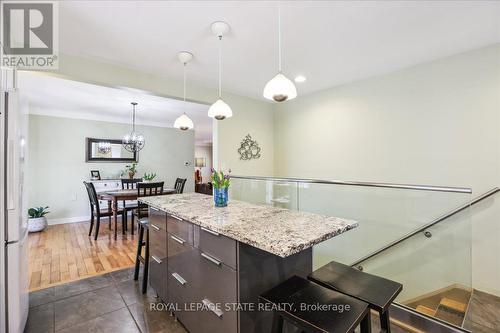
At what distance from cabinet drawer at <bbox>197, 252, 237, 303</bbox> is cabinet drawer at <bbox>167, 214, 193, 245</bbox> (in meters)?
0.18

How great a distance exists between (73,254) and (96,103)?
2.69 metres

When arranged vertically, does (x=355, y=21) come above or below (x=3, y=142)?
above

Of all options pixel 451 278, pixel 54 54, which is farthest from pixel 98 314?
pixel 451 278

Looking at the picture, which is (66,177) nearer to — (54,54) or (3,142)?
(54,54)

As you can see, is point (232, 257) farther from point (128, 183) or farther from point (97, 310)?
point (128, 183)

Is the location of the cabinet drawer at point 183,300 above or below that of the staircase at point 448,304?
above

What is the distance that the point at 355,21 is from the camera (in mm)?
1920

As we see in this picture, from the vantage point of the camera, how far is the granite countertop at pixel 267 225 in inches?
41.6

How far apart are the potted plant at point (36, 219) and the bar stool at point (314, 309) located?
16.8ft

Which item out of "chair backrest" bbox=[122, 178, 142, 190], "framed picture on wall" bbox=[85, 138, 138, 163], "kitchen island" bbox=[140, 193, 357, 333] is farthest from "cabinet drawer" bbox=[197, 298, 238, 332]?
"framed picture on wall" bbox=[85, 138, 138, 163]

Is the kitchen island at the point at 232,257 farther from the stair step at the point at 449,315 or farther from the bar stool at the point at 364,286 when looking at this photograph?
the stair step at the point at 449,315

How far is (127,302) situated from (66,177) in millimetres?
4202

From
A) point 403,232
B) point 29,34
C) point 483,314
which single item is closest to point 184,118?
point 29,34

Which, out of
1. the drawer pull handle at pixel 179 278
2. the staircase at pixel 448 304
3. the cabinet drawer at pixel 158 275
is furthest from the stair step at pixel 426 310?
the cabinet drawer at pixel 158 275
